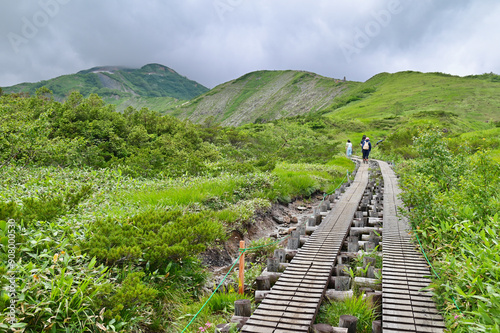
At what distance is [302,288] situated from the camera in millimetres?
5426

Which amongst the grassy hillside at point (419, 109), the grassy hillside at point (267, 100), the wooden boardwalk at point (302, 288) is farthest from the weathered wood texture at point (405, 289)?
the grassy hillside at point (267, 100)

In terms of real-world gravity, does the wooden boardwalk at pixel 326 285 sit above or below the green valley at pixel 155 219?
below

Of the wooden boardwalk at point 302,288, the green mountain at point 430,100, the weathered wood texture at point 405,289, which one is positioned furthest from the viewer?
the green mountain at point 430,100

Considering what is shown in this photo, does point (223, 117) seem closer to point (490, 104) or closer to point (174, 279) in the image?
point (490, 104)

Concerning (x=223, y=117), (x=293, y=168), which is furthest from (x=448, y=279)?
(x=223, y=117)

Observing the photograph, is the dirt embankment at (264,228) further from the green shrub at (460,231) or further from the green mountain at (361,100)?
the green mountain at (361,100)

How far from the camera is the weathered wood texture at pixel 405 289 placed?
169 inches

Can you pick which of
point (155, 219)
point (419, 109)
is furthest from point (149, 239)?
point (419, 109)

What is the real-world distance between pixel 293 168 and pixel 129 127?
35.9 feet

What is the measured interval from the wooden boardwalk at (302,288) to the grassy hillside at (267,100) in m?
116

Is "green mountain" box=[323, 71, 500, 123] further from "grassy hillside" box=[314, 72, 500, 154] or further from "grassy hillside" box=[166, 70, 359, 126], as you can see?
"grassy hillside" box=[166, 70, 359, 126]

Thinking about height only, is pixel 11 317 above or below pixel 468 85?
below

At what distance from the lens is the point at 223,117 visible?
493ft

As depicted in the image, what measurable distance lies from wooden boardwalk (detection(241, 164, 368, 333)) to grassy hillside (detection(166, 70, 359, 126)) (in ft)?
380
